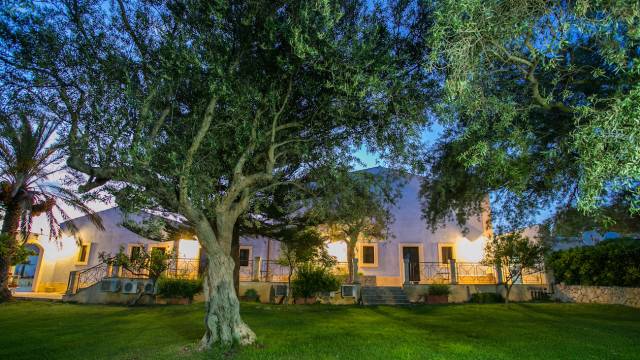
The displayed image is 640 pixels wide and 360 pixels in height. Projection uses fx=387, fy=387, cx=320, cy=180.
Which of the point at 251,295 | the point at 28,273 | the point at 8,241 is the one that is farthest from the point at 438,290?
the point at 28,273

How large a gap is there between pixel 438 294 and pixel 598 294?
621cm

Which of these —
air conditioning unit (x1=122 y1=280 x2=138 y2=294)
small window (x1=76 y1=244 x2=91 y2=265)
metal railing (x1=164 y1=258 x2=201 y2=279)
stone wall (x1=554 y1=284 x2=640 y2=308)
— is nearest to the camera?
stone wall (x1=554 y1=284 x2=640 y2=308)

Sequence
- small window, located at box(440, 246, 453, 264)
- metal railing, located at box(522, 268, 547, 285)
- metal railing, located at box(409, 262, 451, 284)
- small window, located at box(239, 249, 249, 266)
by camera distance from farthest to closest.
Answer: small window, located at box(239, 249, 249, 266) → small window, located at box(440, 246, 453, 264) → metal railing, located at box(409, 262, 451, 284) → metal railing, located at box(522, 268, 547, 285)

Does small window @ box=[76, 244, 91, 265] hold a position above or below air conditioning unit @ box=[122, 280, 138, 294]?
above

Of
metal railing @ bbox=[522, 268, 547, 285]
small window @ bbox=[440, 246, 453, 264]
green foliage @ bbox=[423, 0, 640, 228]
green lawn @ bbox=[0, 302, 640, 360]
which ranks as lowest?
green lawn @ bbox=[0, 302, 640, 360]

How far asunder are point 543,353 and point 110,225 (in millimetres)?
24930

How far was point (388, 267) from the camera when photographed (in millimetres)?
21969

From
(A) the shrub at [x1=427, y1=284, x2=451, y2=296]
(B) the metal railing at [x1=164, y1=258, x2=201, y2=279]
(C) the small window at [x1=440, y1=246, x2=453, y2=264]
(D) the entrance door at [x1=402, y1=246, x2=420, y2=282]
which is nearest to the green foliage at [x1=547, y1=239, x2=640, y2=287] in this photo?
(A) the shrub at [x1=427, y1=284, x2=451, y2=296]

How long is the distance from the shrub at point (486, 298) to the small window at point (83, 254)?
891 inches

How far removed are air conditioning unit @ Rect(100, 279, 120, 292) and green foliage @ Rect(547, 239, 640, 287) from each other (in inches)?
769

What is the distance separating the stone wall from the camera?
1408 centimetres

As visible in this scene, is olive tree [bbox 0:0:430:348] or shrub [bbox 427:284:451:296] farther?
shrub [bbox 427:284:451:296]

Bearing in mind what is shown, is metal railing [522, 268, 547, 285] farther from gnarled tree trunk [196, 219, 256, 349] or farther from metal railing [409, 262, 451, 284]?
gnarled tree trunk [196, 219, 256, 349]

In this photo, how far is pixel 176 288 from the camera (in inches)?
685
